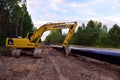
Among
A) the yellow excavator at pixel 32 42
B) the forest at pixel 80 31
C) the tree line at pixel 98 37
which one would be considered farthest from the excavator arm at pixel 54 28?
the tree line at pixel 98 37

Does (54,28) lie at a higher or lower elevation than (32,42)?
higher

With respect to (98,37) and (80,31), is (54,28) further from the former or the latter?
(80,31)

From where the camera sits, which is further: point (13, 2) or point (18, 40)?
point (13, 2)

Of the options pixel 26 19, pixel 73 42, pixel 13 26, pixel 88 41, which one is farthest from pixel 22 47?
pixel 73 42

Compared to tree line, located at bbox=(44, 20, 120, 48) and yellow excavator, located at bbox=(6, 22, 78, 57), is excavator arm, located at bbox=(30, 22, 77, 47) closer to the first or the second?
yellow excavator, located at bbox=(6, 22, 78, 57)

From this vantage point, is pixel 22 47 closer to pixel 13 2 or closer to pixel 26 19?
pixel 13 2

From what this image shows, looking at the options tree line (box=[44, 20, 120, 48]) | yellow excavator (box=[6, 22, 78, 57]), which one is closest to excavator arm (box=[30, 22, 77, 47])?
yellow excavator (box=[6, 22, 78, 57])

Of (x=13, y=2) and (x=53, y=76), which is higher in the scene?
(x=13, y=2)

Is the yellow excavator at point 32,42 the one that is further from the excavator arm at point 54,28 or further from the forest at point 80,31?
the forest at point 80,31

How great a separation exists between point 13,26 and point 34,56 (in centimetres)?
4829

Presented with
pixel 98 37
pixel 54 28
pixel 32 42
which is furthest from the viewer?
pixel 98 37

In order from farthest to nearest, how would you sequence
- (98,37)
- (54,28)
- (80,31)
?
(80,31), (98,37), (54,28)

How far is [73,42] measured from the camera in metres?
123

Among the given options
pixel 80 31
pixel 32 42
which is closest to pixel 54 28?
pixel 32 42
